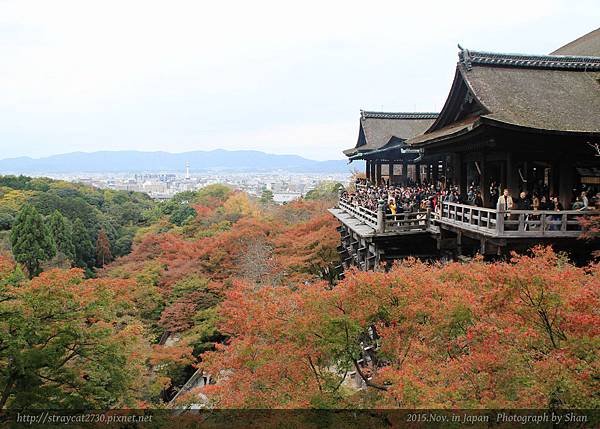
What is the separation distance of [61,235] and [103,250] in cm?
536

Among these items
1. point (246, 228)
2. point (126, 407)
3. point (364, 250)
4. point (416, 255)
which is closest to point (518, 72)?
point (416, 255)

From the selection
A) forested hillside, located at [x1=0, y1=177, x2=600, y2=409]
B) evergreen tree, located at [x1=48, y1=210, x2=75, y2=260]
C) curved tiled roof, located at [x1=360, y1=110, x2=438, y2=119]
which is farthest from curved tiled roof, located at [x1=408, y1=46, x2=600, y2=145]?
evergreen tree, located at [x1=48, y1=210, x2=75, y2=260]

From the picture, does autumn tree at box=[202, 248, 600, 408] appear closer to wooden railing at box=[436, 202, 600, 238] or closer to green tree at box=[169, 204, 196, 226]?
wooden railing at box=[436, 202, 600, 238]

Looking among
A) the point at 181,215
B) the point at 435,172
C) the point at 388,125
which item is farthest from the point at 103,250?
the point at 435,172

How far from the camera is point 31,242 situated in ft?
141

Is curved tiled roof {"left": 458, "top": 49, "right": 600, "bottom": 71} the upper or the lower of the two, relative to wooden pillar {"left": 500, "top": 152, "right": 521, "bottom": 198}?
upper

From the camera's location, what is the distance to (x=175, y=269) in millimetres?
30578

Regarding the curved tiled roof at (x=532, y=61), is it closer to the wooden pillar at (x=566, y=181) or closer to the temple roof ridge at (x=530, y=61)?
the temple roof ridge at (x=530, y=61)

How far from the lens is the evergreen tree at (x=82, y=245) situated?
52844 millimetres

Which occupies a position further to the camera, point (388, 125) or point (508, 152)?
point (388, 125)

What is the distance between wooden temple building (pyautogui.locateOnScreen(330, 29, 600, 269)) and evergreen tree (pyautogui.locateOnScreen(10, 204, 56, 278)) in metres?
33.3

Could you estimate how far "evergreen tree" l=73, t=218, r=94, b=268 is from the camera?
173ft

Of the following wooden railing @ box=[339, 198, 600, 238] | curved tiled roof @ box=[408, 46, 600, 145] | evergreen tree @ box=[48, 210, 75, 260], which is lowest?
evergreen tree @ box=[48, 210, 75, 260]

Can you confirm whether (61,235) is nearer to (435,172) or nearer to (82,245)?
(82,245)
